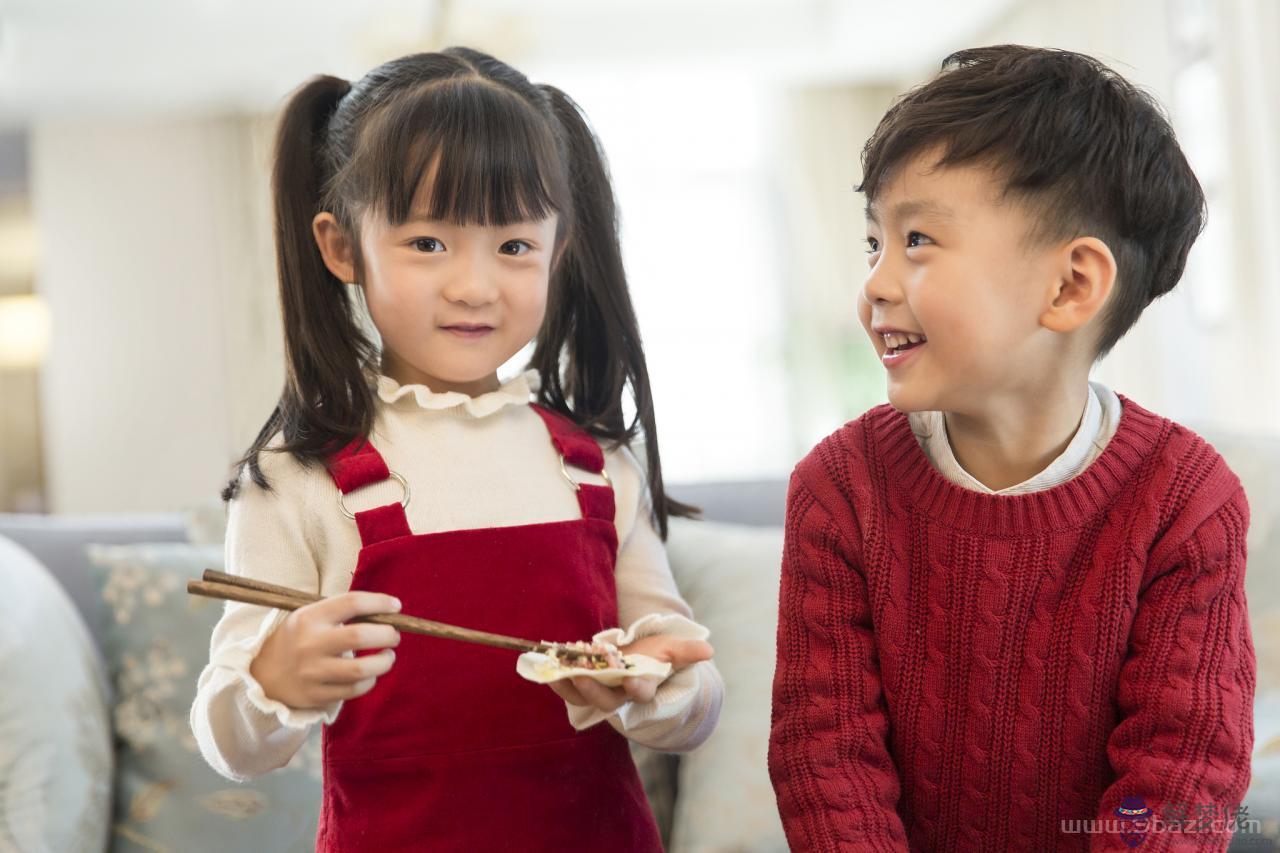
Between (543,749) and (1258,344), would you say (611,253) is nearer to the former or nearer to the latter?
(543,749)

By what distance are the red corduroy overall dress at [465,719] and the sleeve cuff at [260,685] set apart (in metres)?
0.09

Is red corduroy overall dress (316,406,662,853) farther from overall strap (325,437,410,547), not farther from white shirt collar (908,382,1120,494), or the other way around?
white shirt collar (908,382,1120,494)

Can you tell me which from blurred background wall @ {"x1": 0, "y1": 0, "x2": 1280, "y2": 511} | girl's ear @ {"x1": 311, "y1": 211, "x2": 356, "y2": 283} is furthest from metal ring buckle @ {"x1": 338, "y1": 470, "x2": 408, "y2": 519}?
blurred background wall @ {"x1": 0, "y1": 0, "x2": 1280, "y2": 511}

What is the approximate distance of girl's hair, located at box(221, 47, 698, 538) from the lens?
1161mm

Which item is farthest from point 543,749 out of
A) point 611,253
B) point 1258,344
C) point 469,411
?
point 1258,344

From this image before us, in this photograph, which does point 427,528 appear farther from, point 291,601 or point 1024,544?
point 1024,544

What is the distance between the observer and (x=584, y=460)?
4.22 ft

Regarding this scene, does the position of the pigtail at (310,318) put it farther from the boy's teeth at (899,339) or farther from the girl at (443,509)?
the boy's teeth at (899,339)

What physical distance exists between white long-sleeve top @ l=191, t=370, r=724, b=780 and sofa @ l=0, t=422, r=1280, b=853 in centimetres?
41

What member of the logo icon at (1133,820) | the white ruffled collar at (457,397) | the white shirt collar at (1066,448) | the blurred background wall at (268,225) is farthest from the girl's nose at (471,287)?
the blurred background wall at (268,225)

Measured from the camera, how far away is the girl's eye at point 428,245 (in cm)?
116

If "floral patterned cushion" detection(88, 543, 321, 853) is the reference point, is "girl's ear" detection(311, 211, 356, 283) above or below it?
above

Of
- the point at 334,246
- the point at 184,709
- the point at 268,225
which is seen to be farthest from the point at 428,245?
the point at 268,225

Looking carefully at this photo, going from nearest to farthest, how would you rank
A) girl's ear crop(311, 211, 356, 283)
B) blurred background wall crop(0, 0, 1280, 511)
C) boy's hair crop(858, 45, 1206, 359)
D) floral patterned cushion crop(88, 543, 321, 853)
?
1. boy's hair crop(858, 45, 1206, 359)
2. girl's ear crop(311, 211, 356, 283)
3. floral patterned cushion crop(88, 543, 321, 853)
4. blurred background wall crop(0, 0, 1280, 511)
